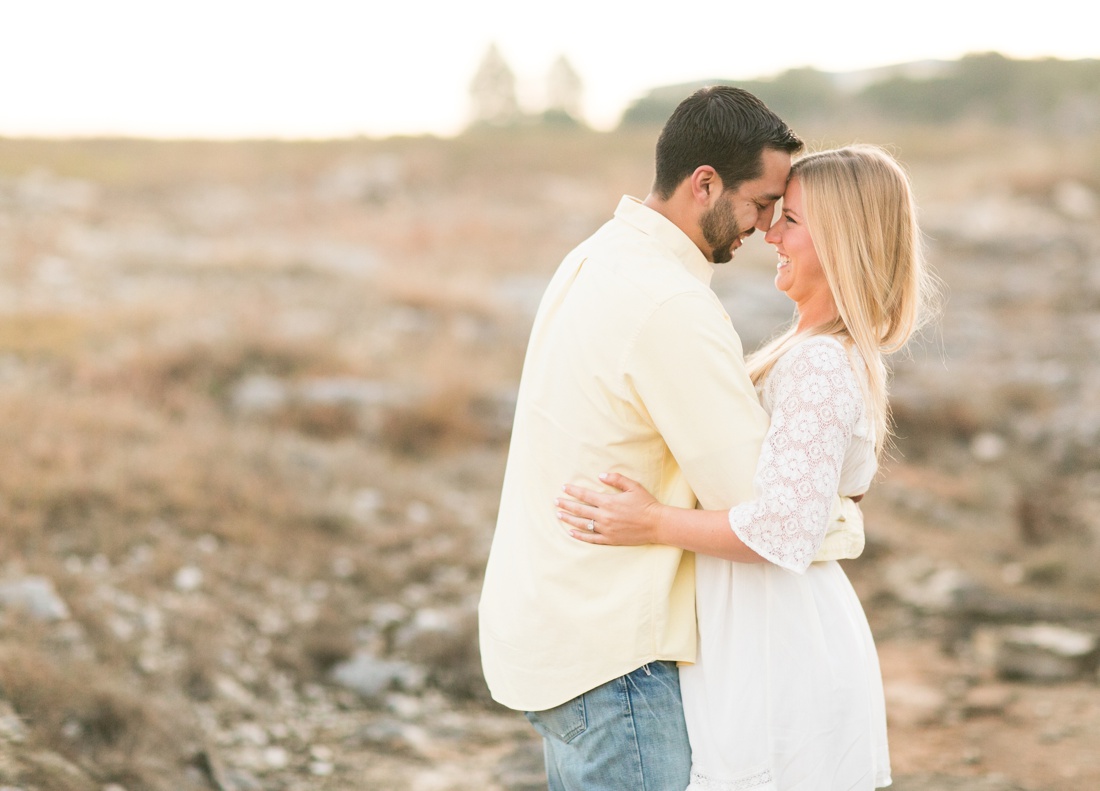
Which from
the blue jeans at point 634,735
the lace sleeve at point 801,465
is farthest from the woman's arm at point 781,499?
the blue jeans at point 634,735

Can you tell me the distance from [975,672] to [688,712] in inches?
145

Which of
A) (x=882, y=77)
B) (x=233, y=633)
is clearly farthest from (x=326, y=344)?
(x=882, y=77)

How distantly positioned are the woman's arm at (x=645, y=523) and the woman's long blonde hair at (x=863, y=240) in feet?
1.64

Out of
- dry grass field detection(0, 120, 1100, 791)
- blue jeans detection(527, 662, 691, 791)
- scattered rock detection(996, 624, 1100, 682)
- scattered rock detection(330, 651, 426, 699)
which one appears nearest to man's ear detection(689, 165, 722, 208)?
blue jeans detection(527, 662, 691, 791)

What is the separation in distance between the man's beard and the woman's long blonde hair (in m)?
0.20

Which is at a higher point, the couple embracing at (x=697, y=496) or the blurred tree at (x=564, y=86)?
the blurred tree at (x=564, y=86)

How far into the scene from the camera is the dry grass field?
4.25 meters

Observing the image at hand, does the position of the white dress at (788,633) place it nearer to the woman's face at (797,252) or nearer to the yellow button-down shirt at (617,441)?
the yellow button-down shirt at (617,441)

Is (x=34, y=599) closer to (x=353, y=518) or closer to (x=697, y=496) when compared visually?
(x=353, y=518)

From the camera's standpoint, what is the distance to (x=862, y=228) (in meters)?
2.36

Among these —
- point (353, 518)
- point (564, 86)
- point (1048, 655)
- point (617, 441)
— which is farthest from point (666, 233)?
point (564, 86)

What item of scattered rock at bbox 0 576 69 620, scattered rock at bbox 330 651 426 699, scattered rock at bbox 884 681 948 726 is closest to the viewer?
scattered rock at bbox 0 576 69 620

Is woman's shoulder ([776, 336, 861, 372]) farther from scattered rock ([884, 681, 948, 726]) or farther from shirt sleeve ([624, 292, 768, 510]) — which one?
scattered rock ([884, 681, 948, 726])

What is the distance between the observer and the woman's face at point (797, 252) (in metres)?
2.43
